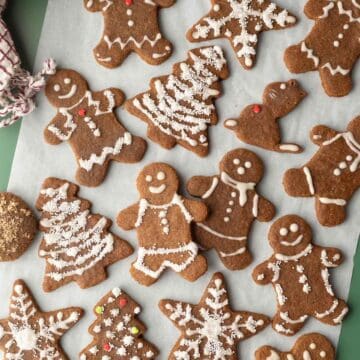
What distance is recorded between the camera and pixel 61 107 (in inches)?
58.2

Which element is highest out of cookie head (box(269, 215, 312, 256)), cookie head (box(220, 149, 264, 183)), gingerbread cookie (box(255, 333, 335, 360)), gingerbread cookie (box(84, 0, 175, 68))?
gingerbread cookie (box(84, 0, 175, 68))

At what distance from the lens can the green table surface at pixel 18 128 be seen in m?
1.47

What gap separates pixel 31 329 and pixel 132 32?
796 mm

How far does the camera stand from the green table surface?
4.84 ft

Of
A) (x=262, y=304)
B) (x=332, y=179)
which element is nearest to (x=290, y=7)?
(x=332, y=179)

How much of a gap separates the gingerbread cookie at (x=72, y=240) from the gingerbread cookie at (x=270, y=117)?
412 millimetres

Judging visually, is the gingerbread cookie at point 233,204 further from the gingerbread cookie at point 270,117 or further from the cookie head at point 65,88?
the cookie head at point 65,88

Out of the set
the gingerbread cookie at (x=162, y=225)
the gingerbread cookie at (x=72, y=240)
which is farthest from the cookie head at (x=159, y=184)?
the gingerbread cookie at (x=72, y=240)

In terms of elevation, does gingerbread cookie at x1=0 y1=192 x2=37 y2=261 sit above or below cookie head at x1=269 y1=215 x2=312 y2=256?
below

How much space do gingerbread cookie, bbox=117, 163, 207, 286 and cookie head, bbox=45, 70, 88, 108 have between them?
255mm

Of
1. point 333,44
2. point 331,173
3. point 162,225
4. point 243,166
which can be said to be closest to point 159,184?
point 162,225

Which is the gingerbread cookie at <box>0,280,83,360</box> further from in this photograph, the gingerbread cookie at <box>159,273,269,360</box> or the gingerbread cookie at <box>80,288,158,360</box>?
the gingerbread cookie at <box>159,273,269,360</box>

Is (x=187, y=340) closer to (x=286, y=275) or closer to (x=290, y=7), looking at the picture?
(x=286, y=275)

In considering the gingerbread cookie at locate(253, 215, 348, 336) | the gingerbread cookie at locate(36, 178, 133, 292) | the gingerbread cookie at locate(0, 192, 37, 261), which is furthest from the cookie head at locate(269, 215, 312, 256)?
the gingerbread cookie at locate(0, 192, 37, 261)
